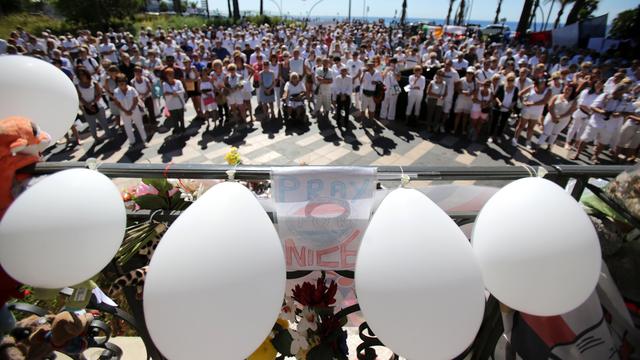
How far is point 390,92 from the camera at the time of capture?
9.52 metres

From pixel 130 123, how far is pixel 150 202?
7672 millimetres

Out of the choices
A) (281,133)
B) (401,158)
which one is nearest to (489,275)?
(401,158)

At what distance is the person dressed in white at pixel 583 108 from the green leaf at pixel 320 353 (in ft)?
30.1

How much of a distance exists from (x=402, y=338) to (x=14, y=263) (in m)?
1.37

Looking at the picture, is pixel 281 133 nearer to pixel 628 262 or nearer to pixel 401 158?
pixel 401 158

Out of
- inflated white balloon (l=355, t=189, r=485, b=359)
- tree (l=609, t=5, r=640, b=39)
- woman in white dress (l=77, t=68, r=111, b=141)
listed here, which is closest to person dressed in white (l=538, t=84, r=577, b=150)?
inflated white balloon (l=355, t=189, r=485, b=359)

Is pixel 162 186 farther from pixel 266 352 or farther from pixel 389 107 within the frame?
pixel 389 107

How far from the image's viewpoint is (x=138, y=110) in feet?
26.0

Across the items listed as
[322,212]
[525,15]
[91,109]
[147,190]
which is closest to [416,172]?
[322,212]

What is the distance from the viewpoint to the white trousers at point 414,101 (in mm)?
9109

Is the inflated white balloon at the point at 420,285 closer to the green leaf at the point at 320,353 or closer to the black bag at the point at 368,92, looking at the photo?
the green leaf at the point at 320,353

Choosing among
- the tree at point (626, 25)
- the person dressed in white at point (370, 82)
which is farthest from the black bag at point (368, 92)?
the tree at point (626, 25)

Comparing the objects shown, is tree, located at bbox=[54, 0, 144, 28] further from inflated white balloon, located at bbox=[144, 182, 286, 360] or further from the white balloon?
inflated white balloon, located at bbox=[144, 182, 286, 360]

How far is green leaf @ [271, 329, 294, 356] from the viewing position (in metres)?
1.58
